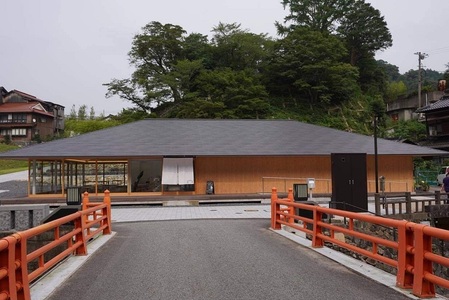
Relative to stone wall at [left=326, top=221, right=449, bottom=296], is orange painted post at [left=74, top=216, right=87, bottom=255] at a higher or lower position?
higher

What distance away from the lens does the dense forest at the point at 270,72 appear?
4797cm

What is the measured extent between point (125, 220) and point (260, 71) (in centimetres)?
4448

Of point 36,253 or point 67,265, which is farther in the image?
point 67,265

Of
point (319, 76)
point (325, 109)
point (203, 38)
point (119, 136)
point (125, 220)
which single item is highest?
point (203, 38)

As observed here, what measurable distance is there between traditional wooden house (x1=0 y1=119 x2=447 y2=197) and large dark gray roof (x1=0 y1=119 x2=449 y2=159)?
0.06 meters

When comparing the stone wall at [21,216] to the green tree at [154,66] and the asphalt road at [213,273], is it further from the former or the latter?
the green tree at [154,66]

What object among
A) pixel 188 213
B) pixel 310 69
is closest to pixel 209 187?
Answer: pixel 188 213

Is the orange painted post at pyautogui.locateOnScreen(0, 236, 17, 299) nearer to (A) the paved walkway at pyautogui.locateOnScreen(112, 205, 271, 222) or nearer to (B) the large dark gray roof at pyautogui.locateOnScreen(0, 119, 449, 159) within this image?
(A) the paved walkway at pyautogui.locateOnScreen(112, 205, 271, 222)

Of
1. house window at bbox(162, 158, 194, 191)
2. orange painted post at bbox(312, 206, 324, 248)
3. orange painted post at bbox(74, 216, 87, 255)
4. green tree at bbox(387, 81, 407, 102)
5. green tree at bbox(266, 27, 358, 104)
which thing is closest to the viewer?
orange painted post at bbox(74, 216, 87, 255)

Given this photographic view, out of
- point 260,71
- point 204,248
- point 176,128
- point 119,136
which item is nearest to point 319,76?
point 260,71

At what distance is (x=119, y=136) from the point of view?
25.4 m

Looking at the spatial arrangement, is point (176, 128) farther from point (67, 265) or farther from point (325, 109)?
point (325, 109)

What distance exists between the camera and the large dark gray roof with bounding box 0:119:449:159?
22562 mm

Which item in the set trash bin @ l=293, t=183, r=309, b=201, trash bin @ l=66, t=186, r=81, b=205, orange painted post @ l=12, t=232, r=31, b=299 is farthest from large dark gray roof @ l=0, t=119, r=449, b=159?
orange painted post @ l=12, t=232, r=31, b=299
